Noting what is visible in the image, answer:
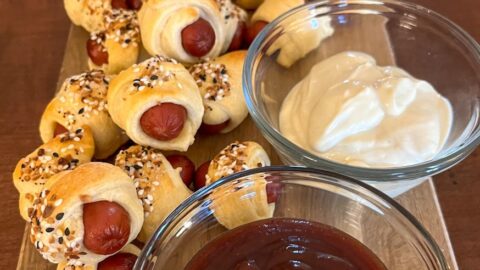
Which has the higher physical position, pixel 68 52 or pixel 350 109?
pixel 350 109

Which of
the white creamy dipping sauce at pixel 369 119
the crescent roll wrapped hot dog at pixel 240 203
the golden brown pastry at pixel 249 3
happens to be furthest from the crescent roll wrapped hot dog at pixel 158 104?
the golden brown pastry at pixel 249 3

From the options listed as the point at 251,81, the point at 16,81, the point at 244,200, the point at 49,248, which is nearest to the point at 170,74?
the point at 251,81

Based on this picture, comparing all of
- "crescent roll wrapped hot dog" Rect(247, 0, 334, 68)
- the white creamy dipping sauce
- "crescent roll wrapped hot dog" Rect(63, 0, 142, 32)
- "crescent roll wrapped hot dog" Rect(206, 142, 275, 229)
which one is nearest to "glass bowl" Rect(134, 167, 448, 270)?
"crescent roll wrapped hot dog" Rect(206, 142, 275, 229)

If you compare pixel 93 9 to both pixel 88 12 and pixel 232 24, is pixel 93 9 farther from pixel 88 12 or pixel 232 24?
pixel 232 24

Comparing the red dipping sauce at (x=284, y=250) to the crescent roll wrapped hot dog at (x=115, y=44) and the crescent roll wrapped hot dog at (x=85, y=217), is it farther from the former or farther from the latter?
the crescent roll wrapped hot dog at (x=115, y=44)

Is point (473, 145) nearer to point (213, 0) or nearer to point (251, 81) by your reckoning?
point (251, 81)

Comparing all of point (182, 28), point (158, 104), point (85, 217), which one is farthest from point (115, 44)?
point (85, 217)
